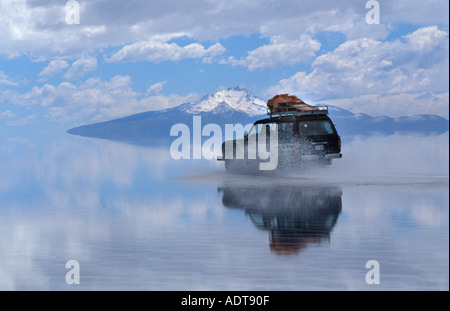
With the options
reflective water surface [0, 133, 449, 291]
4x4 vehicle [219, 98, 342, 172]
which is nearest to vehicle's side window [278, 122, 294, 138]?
4x4 vehicle [219, 98, 342, 172]

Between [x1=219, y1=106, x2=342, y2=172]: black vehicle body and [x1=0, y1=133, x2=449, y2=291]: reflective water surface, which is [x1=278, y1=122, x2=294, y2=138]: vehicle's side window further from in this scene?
[x1=0, y1=133, x2=449, y2=291]: reflective water surface

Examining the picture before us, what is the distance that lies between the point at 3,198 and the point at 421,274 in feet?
40.2

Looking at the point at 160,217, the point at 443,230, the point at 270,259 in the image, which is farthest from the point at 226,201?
the point at 270,259

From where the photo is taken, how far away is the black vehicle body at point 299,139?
70.6ft

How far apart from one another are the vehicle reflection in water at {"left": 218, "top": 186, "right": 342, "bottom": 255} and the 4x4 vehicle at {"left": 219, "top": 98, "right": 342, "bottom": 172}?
391 cm

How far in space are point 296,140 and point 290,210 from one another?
8907 mm

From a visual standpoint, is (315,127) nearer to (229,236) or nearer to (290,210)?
(290,210)

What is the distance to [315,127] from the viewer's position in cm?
2183

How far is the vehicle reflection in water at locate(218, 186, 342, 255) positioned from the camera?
969 cm

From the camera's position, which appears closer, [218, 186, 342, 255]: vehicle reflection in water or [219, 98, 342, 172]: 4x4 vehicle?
[218, 186, 342, 255]: vehicle reflection in water

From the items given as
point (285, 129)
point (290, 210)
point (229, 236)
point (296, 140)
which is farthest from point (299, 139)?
point (229, 236)

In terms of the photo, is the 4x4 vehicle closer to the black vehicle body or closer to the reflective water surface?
the black vehicle body

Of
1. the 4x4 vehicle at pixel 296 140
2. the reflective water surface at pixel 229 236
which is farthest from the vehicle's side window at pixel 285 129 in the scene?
the reflective water surface at pixel 229 236

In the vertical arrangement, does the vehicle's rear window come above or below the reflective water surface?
above
